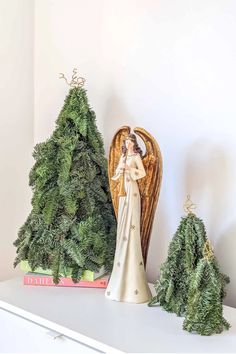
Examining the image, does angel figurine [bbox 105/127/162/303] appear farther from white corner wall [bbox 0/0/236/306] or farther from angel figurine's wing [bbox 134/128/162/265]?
white corner wall [bbox 0/0/236/306]

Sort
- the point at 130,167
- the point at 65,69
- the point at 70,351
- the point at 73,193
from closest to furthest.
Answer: the point at 70,351 < the point at 130,167 < the point at 73,193 < the point at 65,69

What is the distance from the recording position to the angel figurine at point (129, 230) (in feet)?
3.46

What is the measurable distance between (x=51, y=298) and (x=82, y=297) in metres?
0.08

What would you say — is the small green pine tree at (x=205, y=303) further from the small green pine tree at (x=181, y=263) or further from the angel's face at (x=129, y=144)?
the angel's face at (x=129, y=144)

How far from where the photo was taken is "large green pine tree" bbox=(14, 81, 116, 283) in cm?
115

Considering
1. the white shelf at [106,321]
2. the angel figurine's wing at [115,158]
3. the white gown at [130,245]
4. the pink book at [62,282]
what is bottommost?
the white shelf at [106,321]

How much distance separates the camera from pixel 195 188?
119cm

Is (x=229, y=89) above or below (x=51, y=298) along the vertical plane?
above

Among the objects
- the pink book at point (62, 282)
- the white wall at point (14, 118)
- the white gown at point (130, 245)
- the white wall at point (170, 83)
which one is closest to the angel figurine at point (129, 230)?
the white gown at point (130, 245)

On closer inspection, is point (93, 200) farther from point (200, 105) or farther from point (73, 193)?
point (200, 105)

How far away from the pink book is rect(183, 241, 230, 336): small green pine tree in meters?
0.31

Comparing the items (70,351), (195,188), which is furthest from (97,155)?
(70,351)

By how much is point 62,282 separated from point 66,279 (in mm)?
15

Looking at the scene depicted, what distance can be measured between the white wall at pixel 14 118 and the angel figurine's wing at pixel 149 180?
581mm
